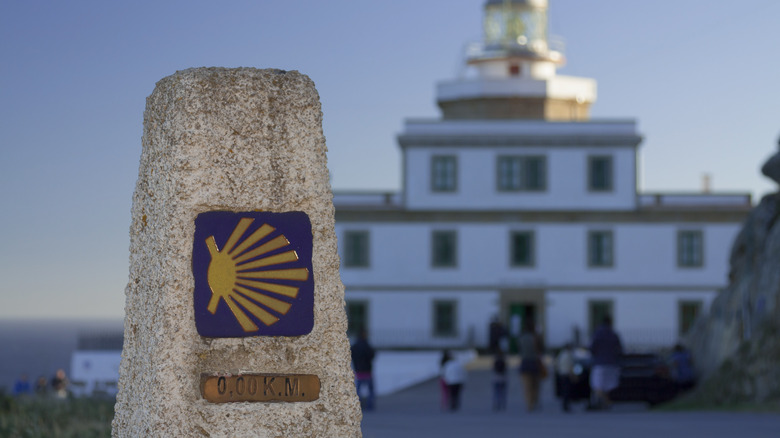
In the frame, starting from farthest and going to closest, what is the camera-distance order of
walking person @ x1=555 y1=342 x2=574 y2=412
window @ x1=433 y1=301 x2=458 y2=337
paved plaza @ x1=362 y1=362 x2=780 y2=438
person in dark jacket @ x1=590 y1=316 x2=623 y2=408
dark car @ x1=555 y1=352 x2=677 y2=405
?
window @ x1=433 y1=301 x2=458 y2=337 < dark car @ x1=555 y1=352 x2=677 y2=405 < walking person @ x1=555 y1=342 x2=574 y2=412 < person in dark jacket @ x1=590 y1=316 x2=623 y2=408 < paved plaza @ x1=362 y1=362 x2=780 y2=438

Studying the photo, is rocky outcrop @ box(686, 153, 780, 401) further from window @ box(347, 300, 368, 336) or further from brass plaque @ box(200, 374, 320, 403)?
window @ box(347, 300, 368, 336)

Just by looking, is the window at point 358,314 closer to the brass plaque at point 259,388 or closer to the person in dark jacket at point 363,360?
the person in dark jacket at point 363,360

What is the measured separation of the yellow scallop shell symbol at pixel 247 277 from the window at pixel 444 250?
32606mm

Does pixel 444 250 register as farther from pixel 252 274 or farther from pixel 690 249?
pixel 252 274

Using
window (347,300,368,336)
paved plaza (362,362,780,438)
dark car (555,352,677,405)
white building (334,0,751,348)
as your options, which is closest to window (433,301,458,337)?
white building (334,0,751,348)

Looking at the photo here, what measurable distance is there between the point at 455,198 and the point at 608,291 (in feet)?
20.1

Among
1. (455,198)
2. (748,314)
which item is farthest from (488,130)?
(748,314)

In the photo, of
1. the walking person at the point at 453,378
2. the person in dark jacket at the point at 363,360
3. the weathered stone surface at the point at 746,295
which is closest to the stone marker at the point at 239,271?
the person in dark jacket at the point at 363,360

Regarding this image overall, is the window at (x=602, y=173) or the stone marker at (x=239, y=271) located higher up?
the window at (x=602, y=173)

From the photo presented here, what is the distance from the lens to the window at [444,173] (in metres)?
37.5

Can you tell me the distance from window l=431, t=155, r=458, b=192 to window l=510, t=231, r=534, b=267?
8.99 feet

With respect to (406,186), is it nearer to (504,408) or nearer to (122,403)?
(504,408)

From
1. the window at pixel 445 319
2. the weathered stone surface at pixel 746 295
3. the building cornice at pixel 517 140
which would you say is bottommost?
the window at pixel 445 319

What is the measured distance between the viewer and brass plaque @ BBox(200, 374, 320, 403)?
4.95 meters
